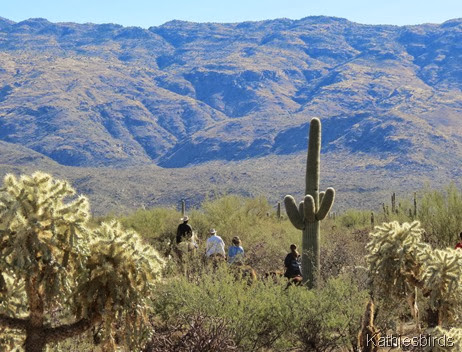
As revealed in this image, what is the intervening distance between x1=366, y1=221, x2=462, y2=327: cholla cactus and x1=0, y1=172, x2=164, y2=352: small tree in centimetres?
190

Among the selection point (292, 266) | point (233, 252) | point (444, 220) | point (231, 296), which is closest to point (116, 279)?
point (231, 296)

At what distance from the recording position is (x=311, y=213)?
48.9 ft

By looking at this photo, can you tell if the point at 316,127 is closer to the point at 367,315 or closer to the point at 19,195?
the point at 367,315

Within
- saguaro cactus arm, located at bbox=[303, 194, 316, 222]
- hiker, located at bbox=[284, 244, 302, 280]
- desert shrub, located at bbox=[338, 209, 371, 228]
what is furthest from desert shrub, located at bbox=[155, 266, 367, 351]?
desert shrub, located at bbox=[338, 209, 371, 228]

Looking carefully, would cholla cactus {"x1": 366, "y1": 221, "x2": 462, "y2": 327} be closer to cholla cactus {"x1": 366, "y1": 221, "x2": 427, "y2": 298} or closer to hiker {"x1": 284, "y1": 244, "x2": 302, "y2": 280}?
cholla cactus {"x1": 366, "y1": 221, "x2": 427, "y2": 298}

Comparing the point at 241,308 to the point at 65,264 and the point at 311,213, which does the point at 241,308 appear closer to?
the point at 311,213

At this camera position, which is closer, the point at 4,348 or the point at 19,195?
the point at 19,195

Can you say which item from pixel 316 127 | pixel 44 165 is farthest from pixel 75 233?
pixel 44 165

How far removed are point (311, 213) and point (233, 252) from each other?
1.84 meters

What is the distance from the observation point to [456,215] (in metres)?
17.8

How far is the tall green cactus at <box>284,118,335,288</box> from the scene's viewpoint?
47.3ft

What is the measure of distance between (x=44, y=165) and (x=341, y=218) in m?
121

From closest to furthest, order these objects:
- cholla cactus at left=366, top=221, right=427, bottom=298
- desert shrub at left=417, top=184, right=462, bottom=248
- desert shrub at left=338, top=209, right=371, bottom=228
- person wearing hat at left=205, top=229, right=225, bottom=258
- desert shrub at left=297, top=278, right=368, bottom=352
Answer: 1. cholla cactus at left=366, top=221, right=427, bottom=298
2. desert shrub at left=297, top=278, right=368, bottom=352
3. person wearing hat at left=205, top=229, right=225, bottom=258
4. desert shrub at left=417, top=184, right=462, bottom=248
5. desert shrub at left=338, top=209, right=371, bottom=228

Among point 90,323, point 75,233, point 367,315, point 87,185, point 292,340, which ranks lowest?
point 87,185
